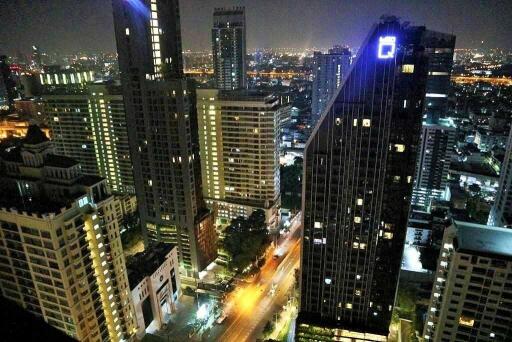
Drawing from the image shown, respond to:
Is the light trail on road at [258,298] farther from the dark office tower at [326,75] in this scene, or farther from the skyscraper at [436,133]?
the dark office tower at [326,75]

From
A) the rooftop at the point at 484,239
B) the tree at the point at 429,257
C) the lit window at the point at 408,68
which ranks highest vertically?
the lit window at the point at 408,68

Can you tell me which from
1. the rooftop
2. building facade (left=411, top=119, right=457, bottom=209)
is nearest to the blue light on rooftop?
the rooftop

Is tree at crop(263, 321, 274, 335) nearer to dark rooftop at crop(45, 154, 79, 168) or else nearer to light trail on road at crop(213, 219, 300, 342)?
light trail on road at crop(213, 219, 300, 342)

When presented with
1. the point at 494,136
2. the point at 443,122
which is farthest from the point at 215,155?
the point at 494,136

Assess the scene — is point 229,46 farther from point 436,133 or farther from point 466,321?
point 466,321

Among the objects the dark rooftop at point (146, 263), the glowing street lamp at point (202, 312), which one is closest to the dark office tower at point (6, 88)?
the dark rooftop at point (146, 263)

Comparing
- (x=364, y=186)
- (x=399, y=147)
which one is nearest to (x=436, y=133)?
(x=399, y=147)
